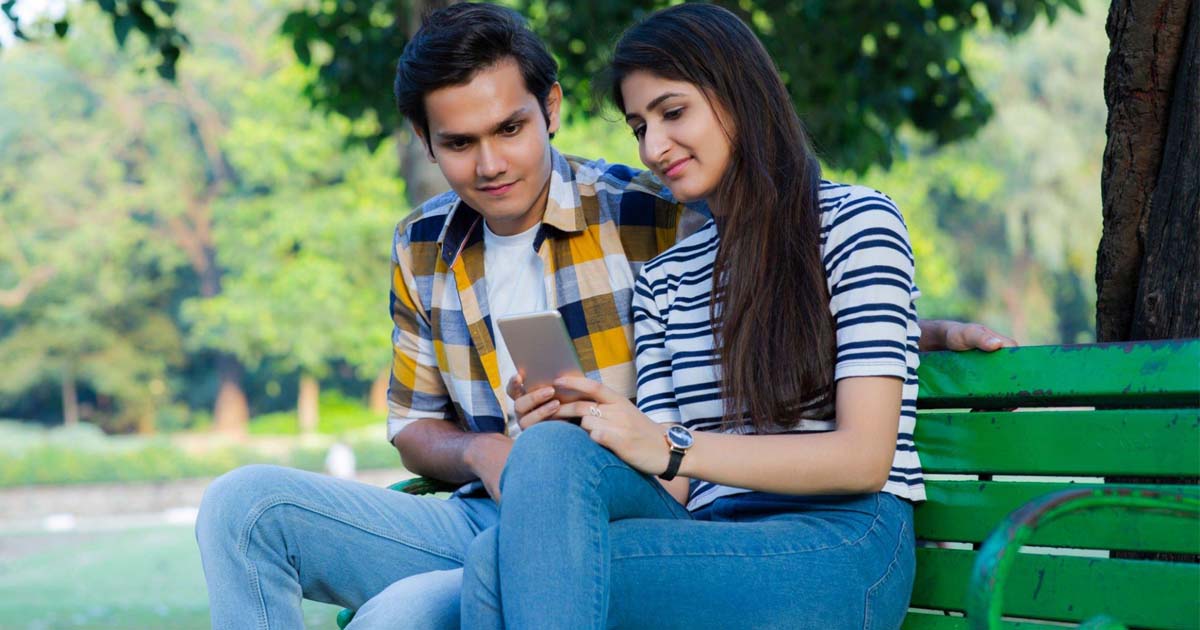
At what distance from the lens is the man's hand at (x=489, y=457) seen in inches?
115

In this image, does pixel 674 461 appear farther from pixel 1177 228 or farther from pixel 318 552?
pixel 1177 228

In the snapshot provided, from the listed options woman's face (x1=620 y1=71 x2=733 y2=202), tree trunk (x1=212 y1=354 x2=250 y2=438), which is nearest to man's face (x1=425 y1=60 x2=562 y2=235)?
woman's face (x1=620 y1=71 x2=733 y2=202)

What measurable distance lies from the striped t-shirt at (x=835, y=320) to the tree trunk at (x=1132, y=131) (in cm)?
66

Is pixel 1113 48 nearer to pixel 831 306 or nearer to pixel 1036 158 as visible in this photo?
pixel 831 306

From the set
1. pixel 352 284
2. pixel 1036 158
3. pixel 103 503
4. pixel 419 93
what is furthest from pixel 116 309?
pixel 419 93

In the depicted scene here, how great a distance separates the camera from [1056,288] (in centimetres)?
3372

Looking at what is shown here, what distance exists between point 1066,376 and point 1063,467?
0.53ft

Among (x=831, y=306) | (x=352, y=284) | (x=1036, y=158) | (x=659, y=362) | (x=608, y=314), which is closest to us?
(x=831, y=306)

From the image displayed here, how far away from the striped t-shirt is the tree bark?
0.58 metres

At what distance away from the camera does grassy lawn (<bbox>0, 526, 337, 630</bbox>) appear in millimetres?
10297

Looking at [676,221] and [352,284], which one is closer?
[676,221]

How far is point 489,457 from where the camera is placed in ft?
9.74

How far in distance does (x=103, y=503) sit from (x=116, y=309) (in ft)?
45.9

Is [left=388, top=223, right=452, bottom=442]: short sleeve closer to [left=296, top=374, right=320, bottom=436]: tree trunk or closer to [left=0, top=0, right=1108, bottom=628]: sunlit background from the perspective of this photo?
[left=0, top=0, right=1108, bottom=628]: sunlit background
